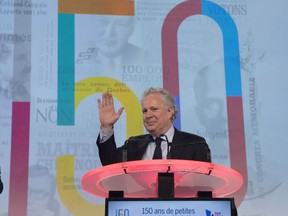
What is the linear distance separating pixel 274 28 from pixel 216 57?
1.58 ft

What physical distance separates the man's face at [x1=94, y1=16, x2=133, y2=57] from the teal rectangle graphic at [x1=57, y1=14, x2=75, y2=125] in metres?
0.17

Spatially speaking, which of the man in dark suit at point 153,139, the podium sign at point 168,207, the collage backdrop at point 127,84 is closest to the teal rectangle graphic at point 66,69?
the collage backdrop at point 127,84

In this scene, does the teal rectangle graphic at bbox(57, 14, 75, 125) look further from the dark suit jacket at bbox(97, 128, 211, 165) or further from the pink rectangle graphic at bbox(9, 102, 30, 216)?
the dark suit jacket at bbox(97, 128, 211, 165)

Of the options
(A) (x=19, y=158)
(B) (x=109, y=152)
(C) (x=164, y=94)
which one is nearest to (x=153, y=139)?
(B) (x=109, y=152)

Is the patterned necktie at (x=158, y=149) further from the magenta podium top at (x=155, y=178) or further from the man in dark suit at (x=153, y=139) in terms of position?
the magenta podium top at (x=155, y=178)

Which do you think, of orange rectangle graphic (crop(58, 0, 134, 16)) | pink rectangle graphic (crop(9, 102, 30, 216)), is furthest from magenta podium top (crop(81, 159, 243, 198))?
orange rectangle graphic (crop(58, 0, 134, 16))

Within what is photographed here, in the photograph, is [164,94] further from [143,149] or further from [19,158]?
[19,158]

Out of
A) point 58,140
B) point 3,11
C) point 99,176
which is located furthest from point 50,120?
point 99,176

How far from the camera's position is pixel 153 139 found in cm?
208

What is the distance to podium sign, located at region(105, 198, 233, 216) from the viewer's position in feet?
4.66

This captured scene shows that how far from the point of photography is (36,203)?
304 cm

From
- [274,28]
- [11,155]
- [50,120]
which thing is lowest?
[11,155]

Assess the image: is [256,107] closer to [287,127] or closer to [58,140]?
[287,127]

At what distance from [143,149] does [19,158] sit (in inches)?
49.8
